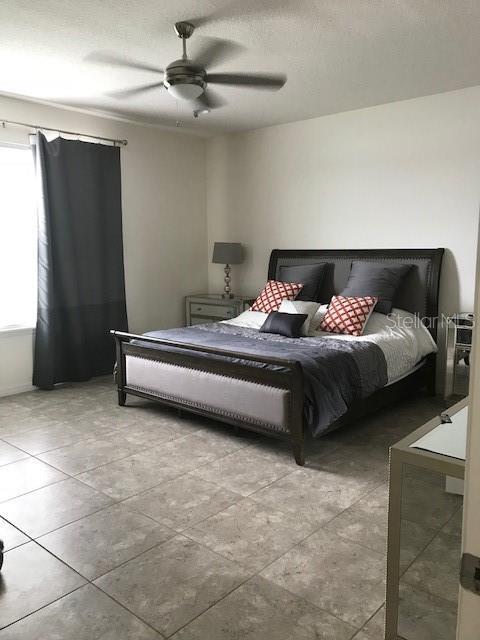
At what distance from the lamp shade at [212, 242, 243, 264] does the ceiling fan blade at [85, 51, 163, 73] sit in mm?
2234

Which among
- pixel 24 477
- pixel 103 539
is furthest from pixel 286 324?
pixel 103 539

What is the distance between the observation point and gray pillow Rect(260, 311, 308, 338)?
13.5 feet

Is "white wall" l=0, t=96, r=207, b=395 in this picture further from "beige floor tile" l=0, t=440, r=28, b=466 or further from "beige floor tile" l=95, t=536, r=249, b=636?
"beige floor tile" l=95, t=536, r=249, b=636

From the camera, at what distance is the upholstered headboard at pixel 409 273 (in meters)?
4.37

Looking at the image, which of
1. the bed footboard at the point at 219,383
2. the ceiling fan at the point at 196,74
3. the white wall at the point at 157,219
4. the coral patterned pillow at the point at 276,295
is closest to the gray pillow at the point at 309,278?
A: the coral patterned pillow at the point at 276,295

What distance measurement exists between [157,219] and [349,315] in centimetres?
259

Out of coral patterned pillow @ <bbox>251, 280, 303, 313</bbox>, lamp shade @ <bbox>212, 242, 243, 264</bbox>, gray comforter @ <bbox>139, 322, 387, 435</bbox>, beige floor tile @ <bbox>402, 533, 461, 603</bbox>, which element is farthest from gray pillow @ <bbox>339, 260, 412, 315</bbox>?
beige floor tile @ <bbox>402, 533, 461, 603</bbox>

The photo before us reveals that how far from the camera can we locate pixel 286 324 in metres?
4.13

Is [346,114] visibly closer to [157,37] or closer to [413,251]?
[413,251]

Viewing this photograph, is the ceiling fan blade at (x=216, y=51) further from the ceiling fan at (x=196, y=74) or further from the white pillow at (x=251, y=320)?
the white pillow at (x=251, y=320)

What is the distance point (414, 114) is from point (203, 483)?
357cm

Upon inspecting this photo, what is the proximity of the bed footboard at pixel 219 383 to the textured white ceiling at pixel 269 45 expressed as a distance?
1.94 meters

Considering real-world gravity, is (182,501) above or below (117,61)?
below

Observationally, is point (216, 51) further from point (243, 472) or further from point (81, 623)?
point (81, 623)
